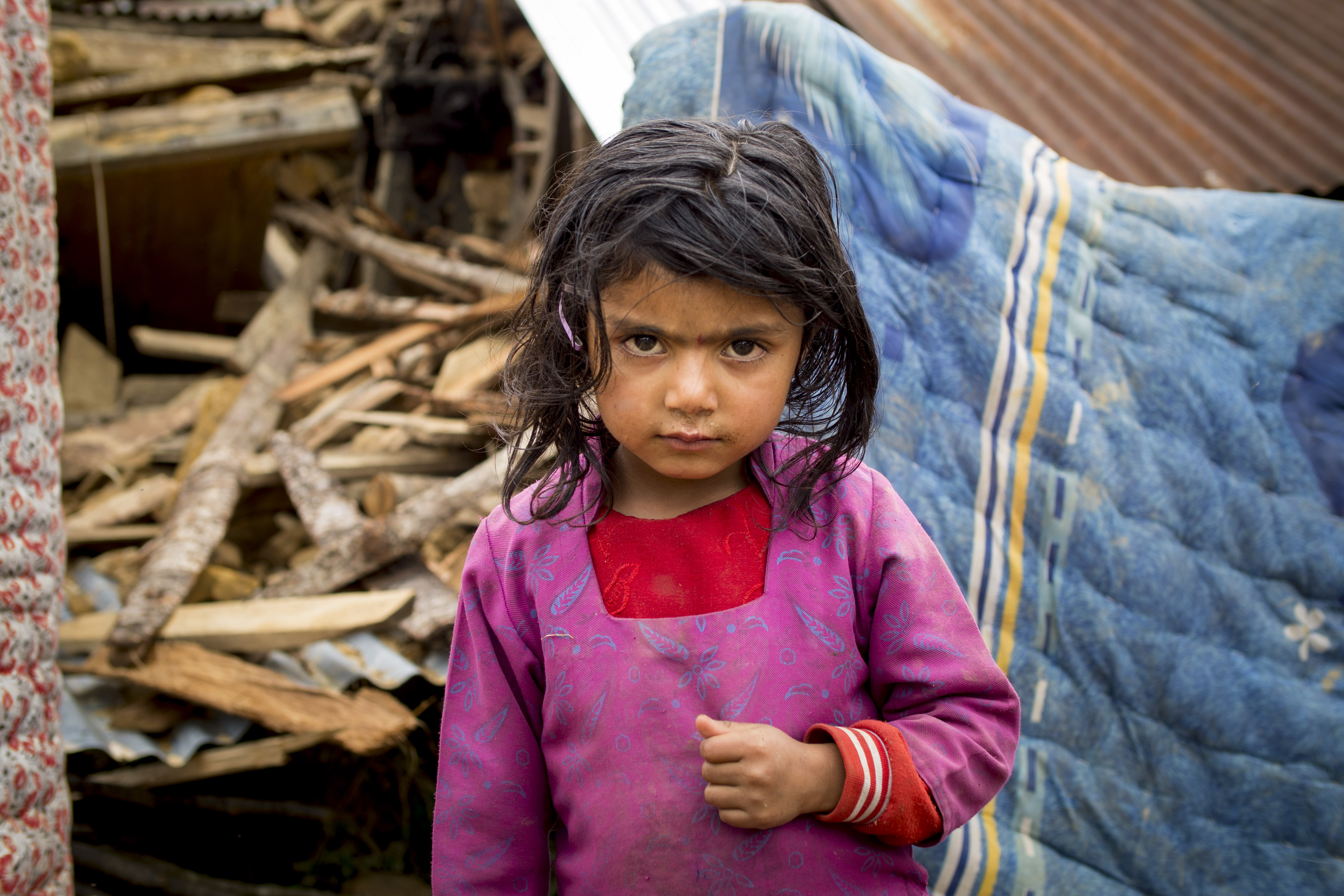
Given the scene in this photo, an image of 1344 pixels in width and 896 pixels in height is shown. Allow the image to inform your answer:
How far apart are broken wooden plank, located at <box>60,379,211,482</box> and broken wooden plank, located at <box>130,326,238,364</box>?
1.34 ft

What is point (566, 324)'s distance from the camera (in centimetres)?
112

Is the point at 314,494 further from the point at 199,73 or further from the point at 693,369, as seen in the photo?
the point at 199,73

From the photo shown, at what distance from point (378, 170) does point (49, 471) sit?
18.3 ft

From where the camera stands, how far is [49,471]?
5.98 feet

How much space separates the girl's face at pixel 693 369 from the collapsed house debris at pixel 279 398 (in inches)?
16.1

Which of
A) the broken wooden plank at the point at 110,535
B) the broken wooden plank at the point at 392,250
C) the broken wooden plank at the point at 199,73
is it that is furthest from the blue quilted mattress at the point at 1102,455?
the broken wooden plank at the point at 199,73

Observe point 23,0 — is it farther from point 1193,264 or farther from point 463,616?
point 1193,264

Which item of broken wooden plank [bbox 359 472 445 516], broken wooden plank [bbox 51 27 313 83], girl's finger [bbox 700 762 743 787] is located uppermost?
broken wooden plank [bbox 51 27 313 83]

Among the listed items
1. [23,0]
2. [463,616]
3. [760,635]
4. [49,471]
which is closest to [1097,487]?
[760,635]

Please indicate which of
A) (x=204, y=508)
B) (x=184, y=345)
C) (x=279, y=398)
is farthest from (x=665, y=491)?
(x=184, y=345)

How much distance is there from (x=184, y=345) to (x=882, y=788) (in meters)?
5.52

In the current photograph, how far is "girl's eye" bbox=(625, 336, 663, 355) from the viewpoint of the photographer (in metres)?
1.03

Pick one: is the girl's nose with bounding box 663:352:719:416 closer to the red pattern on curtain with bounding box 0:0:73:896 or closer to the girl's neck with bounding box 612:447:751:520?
the girl's neck with bounding box 612:447:751:520

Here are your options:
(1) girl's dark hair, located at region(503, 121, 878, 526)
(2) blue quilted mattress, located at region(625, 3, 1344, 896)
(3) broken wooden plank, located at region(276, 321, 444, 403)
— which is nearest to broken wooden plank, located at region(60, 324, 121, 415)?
(3) broken wooden plank, located at region(276, 321, 444, 403)
